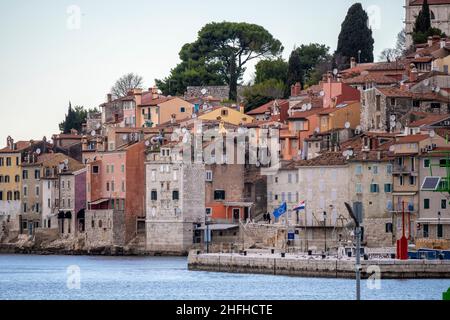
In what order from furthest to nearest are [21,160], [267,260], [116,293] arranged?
[21,160] < [267,260] < [116,293]

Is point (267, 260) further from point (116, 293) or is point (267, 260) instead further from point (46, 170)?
point (46, 170)

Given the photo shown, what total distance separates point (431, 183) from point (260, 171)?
14310mm

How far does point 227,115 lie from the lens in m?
83.0

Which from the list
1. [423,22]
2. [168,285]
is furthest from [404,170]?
[423,22]

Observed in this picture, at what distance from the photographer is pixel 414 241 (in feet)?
190

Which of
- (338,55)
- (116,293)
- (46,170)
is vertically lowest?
(116,293)

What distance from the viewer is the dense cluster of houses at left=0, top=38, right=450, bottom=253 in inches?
2405

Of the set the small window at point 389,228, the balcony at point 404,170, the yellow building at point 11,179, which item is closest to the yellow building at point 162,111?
the yellow building at point 11,179

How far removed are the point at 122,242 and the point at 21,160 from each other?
16.8 m

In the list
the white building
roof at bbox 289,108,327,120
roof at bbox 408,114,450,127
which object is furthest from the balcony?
roof at bbox 289,108,327,120

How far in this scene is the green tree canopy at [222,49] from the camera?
102812 millimetres

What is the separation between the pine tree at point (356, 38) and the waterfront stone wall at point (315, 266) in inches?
1234

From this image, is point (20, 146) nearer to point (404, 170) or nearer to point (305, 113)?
point (305, 113)
